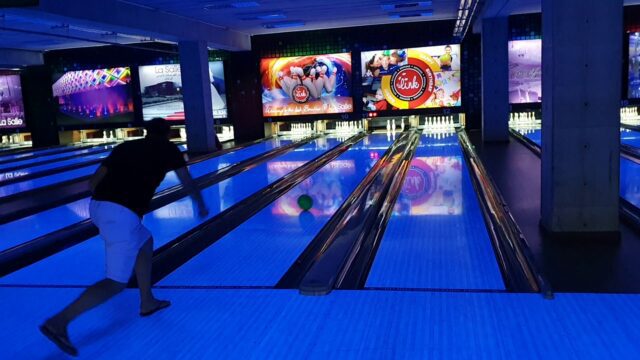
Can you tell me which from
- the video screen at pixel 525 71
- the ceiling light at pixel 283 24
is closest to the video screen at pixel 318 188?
the ceiling light at pixel 283 24

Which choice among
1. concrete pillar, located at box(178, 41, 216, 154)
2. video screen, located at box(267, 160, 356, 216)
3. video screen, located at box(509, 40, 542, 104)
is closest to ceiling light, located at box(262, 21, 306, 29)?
concrete pillar, located at box(178, 41, 216, 154)

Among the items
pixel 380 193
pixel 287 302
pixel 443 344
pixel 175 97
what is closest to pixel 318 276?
pixel 287 302

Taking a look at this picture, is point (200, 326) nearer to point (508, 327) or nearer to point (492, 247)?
point (508, 327)

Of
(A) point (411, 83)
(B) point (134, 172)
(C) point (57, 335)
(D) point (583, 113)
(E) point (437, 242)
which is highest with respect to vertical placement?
(A) point (411, 83)

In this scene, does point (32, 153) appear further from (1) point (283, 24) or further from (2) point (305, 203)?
(2) point (305, 203)

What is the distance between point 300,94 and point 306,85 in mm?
325

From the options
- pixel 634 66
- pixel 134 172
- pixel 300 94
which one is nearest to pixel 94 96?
pixel 300 94

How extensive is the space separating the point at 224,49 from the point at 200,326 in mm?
14532

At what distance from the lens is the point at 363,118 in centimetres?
1698

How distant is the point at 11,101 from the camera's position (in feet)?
60.5

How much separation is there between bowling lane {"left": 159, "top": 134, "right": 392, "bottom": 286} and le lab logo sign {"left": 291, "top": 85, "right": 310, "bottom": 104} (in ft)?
29.3

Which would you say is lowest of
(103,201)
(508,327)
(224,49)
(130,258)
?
(508,327)

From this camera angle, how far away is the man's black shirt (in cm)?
303

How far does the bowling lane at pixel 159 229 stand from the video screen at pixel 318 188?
11cm
